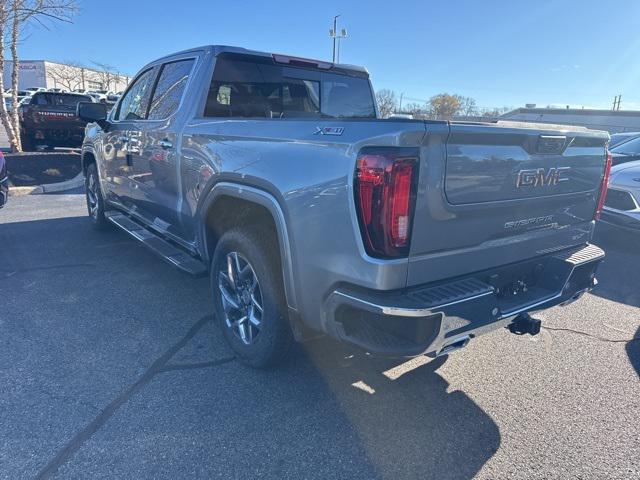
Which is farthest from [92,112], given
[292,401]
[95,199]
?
[292,401]

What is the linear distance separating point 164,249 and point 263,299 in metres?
1.71

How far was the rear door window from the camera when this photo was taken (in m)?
4.00

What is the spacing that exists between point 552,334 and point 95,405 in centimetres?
345

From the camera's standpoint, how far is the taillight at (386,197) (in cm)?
206

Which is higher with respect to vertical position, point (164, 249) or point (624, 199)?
point (624, 199)

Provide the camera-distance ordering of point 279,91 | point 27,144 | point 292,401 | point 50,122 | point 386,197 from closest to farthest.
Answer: point 386,197
point 292,401
point 279,91
point 50,122
point 27,144

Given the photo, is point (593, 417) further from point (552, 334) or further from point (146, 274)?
point (146, 274)

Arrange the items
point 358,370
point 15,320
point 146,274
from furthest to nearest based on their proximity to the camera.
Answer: point 146,274 → point 15,320 → point 358,370

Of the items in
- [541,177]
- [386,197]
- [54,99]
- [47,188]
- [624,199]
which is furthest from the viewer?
[54,99]

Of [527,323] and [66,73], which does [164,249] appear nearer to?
[527,323]

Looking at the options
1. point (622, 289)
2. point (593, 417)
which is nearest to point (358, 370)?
point (593, 417)

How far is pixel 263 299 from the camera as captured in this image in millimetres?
2846

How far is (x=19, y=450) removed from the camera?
2340mm

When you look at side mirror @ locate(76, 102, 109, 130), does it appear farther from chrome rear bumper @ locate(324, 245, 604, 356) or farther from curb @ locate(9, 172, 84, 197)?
chrome rear bumper @ locate(324, 245, 604, 356)
